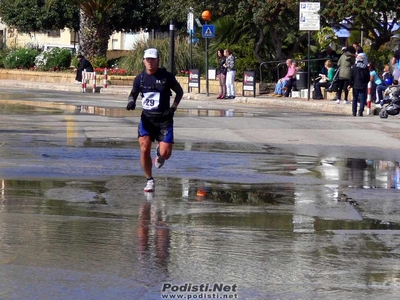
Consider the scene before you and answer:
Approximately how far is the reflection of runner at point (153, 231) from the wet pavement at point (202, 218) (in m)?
0.02

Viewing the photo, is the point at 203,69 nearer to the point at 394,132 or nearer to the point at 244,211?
the point at 394,132

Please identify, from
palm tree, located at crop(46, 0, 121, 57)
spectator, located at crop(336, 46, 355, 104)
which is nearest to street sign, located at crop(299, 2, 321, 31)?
spectator, located at crop(336, 46, 355, 104)

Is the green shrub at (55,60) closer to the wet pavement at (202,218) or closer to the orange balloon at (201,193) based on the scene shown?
the wet pavement at (202,218)

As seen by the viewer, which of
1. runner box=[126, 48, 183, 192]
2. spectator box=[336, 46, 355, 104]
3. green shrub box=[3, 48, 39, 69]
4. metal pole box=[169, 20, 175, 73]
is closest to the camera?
runner box=[126, 48, 183, 192]

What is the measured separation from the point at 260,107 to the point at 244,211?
19718mm

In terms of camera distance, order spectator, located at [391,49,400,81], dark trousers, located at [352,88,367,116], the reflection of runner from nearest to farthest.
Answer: the reflection of runner < dark trousers, located at [352,88,367,116] < spectator, located at [391,49,400,81]

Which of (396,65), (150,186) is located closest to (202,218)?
(150,186)

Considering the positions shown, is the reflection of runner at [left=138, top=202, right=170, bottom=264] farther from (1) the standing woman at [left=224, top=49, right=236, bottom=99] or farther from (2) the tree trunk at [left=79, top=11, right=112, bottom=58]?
(2) the tree trunk at [left=79, top=11, right=112, bottom=58]

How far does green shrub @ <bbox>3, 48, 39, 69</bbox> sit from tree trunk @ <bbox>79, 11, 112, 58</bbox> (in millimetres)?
3698

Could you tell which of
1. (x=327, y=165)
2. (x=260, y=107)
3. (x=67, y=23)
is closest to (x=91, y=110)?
(x=260, y=107)

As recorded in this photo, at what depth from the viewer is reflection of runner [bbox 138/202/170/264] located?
786 cm

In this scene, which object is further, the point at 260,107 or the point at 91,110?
the point at 260,107

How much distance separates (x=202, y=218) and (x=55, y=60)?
37.9 m

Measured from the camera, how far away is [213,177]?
1271cm
